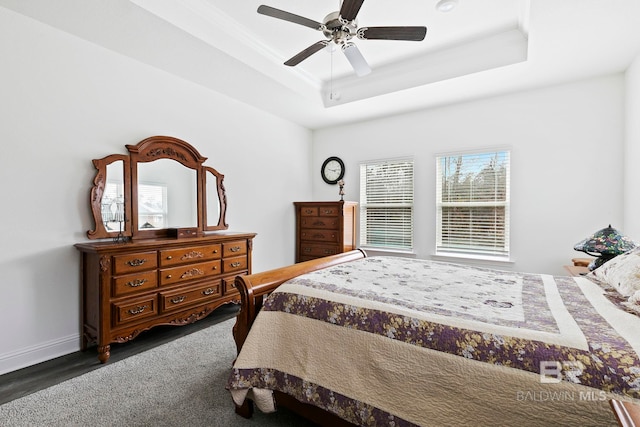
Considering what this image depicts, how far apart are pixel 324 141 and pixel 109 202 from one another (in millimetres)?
3536

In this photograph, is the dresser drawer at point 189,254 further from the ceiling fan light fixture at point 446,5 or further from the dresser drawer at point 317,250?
the ceiling fan light fixture at point 446,5

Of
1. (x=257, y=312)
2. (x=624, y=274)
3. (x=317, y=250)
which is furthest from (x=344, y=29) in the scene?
(x=317, y=250)

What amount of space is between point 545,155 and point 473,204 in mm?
969

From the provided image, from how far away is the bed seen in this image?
3.37 ft

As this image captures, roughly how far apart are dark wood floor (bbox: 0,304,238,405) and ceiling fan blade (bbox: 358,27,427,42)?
313 centimetres

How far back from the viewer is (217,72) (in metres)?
3.34

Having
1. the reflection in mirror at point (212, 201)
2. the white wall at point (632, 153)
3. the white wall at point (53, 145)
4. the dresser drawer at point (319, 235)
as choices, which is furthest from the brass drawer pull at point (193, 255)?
the white wall at point (632, 153)

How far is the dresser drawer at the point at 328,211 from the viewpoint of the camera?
4605 millimetres

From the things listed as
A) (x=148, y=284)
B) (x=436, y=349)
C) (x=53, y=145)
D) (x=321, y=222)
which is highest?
(x=53, y=145)

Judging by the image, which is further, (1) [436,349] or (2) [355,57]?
(2) [355,57]

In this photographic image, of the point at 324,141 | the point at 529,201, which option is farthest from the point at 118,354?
the point at 529,201

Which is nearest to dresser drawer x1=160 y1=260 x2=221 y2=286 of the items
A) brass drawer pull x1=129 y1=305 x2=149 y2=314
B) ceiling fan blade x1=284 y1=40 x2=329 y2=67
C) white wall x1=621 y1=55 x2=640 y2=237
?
brass drawer pull x1=129 y1=305 x2=149 y2=314

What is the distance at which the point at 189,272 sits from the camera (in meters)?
3.05

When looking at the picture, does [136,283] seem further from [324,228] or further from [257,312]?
[324,228]
